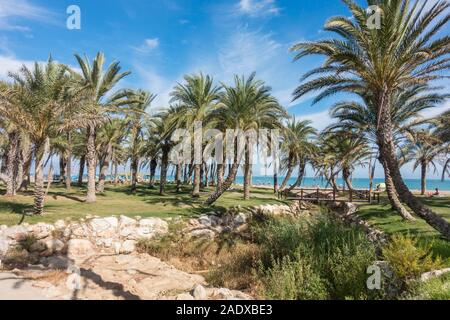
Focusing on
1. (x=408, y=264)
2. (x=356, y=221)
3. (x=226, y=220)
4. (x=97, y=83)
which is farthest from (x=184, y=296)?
(x=97, y=83)

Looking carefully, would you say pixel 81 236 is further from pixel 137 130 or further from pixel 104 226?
pixel 137 130

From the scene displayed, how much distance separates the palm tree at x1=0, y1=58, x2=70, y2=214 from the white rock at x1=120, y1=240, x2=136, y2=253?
3.91 m

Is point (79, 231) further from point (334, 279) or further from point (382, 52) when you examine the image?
point (382, 52)

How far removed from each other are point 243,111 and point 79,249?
12.4m

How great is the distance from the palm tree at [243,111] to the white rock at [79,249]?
352 inches

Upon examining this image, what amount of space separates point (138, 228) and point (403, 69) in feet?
39.4

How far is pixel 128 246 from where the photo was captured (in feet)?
39.3

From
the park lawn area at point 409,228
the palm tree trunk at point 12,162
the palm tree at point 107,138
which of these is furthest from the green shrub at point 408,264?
the palm tree at point 107,138

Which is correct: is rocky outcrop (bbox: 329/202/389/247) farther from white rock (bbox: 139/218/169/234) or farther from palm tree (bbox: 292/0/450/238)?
white rock (bbox: 139/218/169/234)

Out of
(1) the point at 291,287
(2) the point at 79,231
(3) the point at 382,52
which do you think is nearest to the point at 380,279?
(1) the point at 291,287
